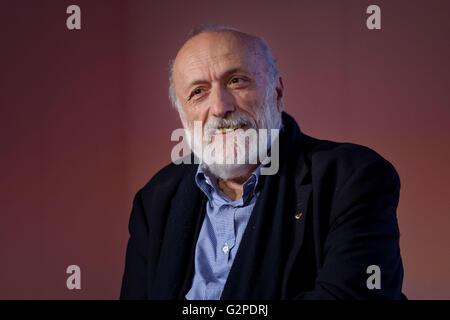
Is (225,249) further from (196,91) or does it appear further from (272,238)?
(196,91)

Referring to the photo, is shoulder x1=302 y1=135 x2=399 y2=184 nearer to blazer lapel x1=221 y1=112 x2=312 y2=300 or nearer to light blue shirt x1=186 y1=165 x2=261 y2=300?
blazer lapel x1=221 y1=112 x2=312 y2=300

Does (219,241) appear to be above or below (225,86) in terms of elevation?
below

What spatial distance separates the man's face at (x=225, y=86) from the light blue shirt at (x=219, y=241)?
114 mm

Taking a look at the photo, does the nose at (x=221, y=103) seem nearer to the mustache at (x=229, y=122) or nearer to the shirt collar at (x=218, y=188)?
the mustache at (x=229, y=122)

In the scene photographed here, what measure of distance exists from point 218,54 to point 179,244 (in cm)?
71

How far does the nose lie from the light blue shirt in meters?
0.24

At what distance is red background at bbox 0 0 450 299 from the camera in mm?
2154

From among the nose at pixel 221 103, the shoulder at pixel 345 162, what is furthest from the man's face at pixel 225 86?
the shoulder at pixel 345 162

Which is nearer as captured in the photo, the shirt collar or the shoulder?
the shoulder

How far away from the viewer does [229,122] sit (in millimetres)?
1626

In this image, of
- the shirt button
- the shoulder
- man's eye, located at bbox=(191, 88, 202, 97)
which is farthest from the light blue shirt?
man's eye, located at bbox=(191, 88, 202, 97)

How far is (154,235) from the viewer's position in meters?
1.80

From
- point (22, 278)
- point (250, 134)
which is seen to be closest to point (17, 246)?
point (22, 278)

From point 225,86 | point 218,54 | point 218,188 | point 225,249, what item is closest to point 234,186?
point 218,188
